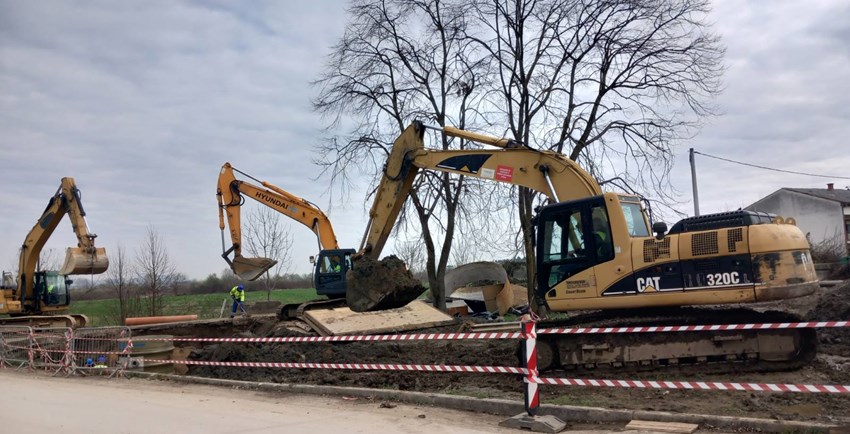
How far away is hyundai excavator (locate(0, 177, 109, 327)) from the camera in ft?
69.2

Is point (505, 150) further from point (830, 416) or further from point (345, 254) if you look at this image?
point (345, 254)

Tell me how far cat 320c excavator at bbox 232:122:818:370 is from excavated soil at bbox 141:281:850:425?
1.14 feet

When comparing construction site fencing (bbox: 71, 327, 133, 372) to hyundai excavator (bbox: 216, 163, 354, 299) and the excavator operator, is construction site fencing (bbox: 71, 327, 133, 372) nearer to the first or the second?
hyundai excavator (bbox: 216, 163, 354, 299)

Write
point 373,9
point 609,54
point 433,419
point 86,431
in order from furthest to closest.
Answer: point 373,9 → point 609,54 → point 433,419 → point 86,431

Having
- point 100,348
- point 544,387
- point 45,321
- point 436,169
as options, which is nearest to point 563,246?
point 544,387

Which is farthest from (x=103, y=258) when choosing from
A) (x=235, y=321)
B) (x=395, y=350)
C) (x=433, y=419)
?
(x=433, y=419)

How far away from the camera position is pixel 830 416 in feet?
22.9

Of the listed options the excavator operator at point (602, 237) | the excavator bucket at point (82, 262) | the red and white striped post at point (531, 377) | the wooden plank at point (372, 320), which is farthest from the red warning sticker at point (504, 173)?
the excavator bucket at point (82, 262)

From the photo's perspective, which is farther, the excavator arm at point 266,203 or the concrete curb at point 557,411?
the excavator arm at point 266,203

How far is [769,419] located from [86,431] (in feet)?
24.4

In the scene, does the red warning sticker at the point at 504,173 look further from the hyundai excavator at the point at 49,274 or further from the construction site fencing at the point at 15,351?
the hyundai excavator at the point at 49,274

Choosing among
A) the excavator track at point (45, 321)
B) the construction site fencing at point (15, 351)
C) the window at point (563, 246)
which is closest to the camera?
the window at point (563, 246)

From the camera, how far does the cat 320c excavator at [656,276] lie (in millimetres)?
8922

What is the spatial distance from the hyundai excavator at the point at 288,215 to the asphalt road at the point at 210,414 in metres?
6.56
